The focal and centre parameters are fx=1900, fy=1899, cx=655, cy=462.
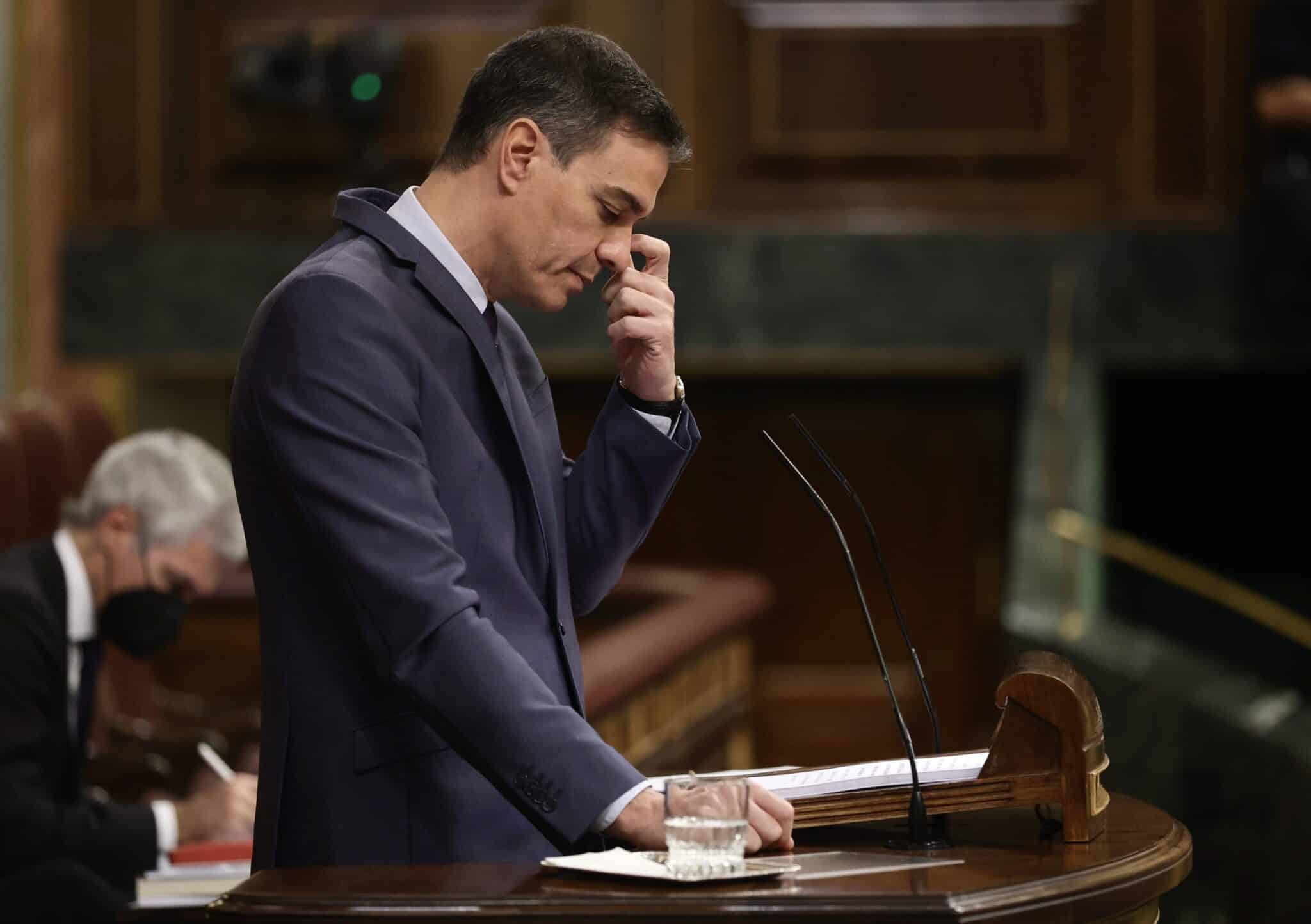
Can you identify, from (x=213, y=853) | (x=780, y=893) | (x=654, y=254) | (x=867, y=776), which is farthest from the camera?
(x=213, y=853)

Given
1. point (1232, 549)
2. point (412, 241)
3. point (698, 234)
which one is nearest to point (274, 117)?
point (698, 234)

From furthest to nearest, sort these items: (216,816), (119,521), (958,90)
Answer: (958,90) < (119,521) < (216,816)

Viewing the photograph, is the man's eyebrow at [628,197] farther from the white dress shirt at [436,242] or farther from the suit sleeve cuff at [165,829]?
the suit sleeve cuff at [165,829]

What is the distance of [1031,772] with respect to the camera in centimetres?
173

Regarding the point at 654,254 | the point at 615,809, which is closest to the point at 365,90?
the point at 654,254

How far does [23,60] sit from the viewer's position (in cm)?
597

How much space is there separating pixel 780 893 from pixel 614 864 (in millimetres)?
157

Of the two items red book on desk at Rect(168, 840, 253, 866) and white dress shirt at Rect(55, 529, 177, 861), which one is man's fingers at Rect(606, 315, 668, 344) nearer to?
red book on desk at Rect(168, 840, 253, 866)

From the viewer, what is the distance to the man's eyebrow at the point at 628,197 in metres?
1.94

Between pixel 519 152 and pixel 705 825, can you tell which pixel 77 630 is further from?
pixel 705 825

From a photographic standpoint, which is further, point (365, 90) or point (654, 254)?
point (365, 90)

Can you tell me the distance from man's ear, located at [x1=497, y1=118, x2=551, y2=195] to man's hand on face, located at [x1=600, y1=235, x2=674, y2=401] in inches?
5.7

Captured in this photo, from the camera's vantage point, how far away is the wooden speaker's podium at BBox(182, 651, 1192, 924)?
1463 millimetres

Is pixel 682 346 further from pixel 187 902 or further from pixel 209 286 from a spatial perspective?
pixel 187 902
